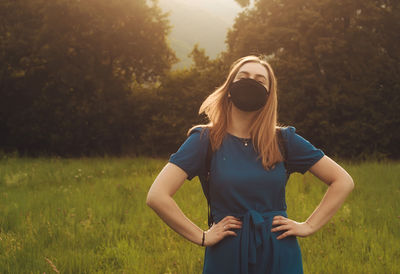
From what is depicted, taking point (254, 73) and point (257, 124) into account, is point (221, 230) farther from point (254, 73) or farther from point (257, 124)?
point (254, 73)

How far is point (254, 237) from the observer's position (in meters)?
2.35

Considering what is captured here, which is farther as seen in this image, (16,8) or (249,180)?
(16,8)

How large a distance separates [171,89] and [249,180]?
17.3 metres

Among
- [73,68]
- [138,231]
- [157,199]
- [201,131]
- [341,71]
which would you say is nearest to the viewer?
[157,199]

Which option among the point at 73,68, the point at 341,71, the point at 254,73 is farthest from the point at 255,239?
the point at 73,68

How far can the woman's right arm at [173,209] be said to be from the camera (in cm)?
232

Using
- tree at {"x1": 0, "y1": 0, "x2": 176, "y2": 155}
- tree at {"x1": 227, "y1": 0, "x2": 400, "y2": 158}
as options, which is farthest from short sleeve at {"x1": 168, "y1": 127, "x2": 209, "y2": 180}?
tree at {"x1": 0, "y1": 0, "x2": 176, "y2": 155}

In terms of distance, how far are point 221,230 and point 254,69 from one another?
3.67 ft

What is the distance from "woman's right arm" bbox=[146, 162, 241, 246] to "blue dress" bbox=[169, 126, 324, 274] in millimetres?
61

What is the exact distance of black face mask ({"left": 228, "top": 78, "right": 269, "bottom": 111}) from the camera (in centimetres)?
252

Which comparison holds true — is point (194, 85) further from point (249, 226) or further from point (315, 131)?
point (249, 226)

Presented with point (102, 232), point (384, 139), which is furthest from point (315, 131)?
point (102, 232)

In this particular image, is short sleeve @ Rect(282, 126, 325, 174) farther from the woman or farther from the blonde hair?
the blonde hair

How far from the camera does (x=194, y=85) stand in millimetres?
19234
